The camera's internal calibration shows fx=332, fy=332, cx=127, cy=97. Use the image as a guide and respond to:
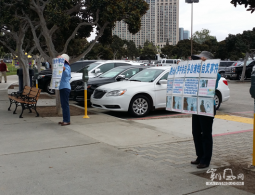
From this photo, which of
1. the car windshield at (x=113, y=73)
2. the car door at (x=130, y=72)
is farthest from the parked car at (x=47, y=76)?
the car door at (x=130, y=72)

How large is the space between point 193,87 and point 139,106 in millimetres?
5229

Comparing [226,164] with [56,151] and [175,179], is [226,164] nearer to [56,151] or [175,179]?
[175,179]

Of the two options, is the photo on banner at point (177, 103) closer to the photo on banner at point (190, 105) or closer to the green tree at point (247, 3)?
the photo on banner at point (190, 105)

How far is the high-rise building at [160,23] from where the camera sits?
546 ft

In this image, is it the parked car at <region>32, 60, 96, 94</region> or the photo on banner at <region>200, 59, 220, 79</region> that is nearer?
the photo on banner at <region>200, 59, 220, 79</region>

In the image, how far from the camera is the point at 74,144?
21.9 ft

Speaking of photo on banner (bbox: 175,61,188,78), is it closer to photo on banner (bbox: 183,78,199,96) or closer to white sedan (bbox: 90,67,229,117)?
photo on banner (bbox: 183,78,199,96)

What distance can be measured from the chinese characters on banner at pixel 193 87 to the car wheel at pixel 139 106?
4627 millimetres

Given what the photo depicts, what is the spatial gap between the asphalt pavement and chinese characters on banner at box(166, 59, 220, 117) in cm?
97

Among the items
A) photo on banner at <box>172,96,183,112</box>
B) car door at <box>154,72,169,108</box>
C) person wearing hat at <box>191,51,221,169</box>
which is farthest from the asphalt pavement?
car door at <box>154,72,169,108</box>

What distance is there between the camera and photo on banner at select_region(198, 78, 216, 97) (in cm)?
493

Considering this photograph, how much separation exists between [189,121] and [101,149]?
13.3ft

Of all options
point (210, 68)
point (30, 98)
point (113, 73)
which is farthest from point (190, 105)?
point (113, 73)

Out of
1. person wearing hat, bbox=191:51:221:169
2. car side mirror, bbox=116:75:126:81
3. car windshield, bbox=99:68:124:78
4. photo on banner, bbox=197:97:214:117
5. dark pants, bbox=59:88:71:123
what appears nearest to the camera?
photo on banner, bbox=197:97:214:117
